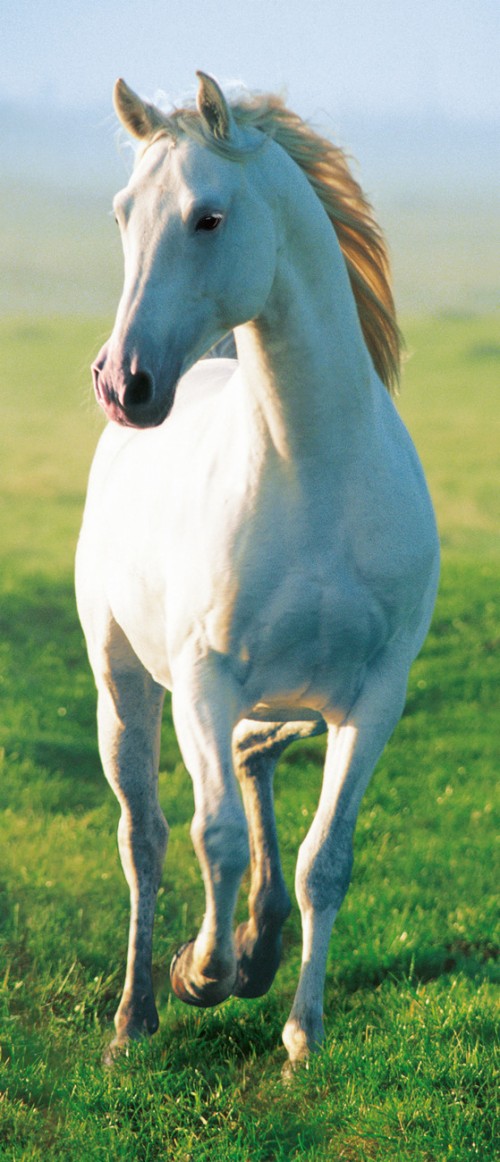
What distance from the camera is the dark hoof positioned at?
4406 millimetres

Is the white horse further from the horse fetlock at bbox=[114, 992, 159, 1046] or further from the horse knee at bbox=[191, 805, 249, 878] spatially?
the horse fetlock at bbox=[114, 992, 159, 1046]

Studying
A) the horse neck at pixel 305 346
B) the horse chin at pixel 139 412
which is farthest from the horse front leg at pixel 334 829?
the horse chin at pixel 139 412

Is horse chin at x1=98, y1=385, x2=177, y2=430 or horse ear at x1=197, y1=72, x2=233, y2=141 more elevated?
horse ear at x1=197, y1=72, x2=233, y2=141

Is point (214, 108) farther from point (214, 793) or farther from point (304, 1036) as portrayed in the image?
point (304, 1036)

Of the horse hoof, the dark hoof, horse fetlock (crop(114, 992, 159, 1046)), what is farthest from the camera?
horse fetlock (crop(114, 992, 159, 1046))

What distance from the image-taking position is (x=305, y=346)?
341cm

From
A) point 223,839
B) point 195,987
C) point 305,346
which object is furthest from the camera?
point 195,987

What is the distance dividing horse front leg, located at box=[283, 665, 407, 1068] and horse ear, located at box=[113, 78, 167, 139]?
159 centimetres

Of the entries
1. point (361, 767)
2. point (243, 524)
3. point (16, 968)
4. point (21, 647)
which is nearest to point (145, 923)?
point (16, 968)

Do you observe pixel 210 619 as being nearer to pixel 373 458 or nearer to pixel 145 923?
pixel 373 458

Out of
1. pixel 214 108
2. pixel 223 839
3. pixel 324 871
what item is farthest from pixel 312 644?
pixel 214 108

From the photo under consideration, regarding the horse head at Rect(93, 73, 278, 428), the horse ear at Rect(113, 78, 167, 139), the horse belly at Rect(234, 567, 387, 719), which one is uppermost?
the horse ear at Rect(113, 78, 167, 139)

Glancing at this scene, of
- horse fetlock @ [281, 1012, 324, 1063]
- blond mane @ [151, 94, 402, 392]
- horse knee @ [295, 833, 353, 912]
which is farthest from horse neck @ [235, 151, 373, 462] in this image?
horse fetlock @ [281, 1012, 324, 1063]

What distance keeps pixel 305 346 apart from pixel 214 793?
3.93 ft
